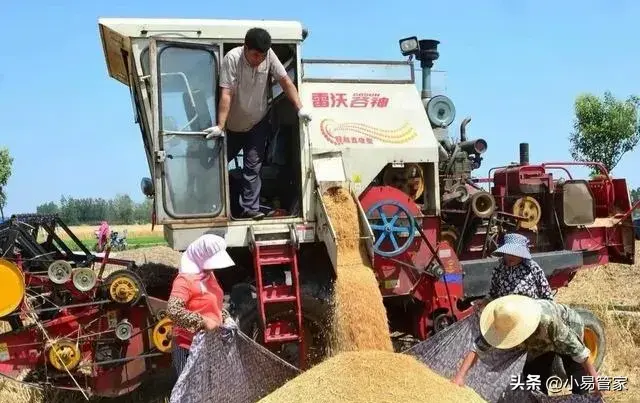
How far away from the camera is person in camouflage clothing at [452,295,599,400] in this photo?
3.91m

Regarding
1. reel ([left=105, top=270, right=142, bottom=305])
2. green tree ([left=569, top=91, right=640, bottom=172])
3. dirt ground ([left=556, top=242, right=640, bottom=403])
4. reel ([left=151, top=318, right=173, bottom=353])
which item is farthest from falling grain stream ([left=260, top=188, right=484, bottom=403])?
green tree ([left=569, top=91, right=640, bottom=172])

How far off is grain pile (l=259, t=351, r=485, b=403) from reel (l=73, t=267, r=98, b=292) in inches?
80.0

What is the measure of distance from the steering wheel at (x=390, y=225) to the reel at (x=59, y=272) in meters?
2.45

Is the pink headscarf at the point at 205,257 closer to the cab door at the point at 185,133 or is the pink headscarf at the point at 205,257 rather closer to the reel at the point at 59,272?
the cab door at the point at 185,133

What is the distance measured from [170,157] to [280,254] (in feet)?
3.77

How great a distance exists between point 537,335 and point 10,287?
3733 millimetres

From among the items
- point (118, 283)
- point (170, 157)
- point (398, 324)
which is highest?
point (170, 157)

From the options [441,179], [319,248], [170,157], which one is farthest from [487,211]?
[170,157]

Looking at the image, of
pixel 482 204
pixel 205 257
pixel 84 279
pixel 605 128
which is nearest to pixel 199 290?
pixel 205 257

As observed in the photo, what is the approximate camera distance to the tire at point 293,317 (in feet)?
17.2

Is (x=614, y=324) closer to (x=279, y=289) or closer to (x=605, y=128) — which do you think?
(x=279, y=289)

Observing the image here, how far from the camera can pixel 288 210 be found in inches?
222

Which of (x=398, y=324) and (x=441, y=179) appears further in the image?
(x=441, y=179)

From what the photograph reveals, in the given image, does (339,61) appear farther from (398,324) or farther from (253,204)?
(398,324)
